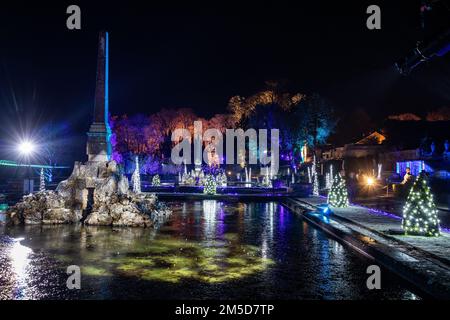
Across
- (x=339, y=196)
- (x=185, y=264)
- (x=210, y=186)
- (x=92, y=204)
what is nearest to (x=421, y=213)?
(x=185, y=264)

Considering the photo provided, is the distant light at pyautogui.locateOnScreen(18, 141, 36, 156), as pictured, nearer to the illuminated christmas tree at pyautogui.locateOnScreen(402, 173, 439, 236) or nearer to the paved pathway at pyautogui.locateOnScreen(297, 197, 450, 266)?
the paved pathway at pyautogui.locateOnScreen(297, 197, 450, 266)

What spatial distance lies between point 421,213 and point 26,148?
4582 cm

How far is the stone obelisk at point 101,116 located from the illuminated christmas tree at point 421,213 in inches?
537

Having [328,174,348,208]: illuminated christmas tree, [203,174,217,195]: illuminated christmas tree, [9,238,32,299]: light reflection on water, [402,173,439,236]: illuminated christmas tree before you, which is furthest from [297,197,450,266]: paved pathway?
[203,174,217,195]: illuminated christmas tree

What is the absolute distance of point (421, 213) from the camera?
9930 millimetres

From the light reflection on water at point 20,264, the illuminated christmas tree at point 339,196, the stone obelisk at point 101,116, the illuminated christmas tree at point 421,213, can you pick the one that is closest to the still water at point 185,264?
the light reflection on water at point 20,264

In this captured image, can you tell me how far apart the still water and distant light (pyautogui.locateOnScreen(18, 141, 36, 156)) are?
121 ft

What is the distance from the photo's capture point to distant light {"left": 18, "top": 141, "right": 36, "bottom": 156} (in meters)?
45.1

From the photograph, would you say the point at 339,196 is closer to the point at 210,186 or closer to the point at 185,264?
the point at 185,264

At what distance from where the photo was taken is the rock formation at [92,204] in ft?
46.2
